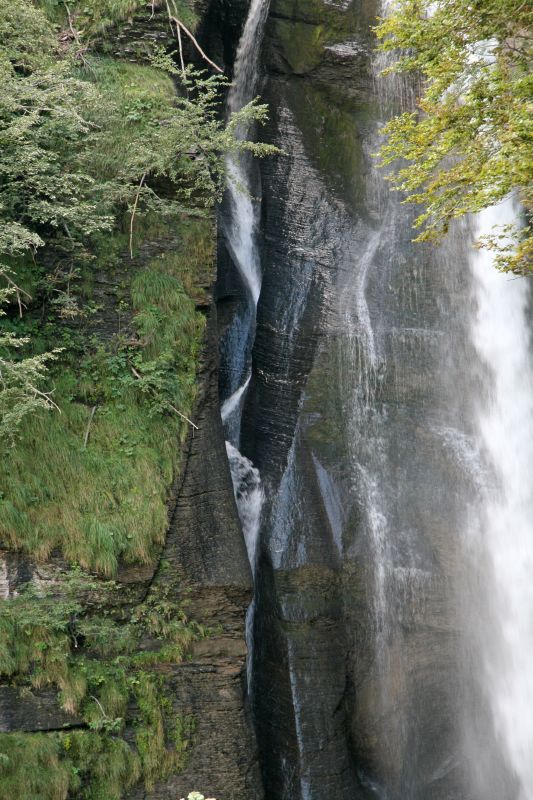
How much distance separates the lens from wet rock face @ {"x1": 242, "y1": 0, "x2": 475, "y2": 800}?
32.7 feet

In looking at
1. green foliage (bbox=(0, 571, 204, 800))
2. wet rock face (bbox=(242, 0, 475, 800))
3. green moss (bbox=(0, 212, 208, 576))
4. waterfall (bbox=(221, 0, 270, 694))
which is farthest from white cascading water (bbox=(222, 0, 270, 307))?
green foliage (bbox=(0, 571, 204, 800))

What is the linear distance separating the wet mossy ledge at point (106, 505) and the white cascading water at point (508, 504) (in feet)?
15.8

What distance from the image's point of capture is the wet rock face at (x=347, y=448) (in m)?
9.97

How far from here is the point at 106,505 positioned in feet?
26.9

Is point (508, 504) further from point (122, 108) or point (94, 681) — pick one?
point (122, 108)

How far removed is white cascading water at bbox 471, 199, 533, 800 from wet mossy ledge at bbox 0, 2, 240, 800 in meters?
4.83

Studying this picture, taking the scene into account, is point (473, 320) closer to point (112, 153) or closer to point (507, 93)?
point (507, 93)

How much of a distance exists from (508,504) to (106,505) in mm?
6209

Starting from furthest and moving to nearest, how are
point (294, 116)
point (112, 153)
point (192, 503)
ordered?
point (294, 116) < point (112, 153) < point (192, 503)

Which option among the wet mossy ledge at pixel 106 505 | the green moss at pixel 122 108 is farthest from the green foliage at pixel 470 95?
the green moss at pixel 122 108

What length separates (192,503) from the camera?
28.2 ft

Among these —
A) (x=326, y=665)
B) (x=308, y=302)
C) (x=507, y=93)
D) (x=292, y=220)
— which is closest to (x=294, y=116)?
(x=292, y=220)

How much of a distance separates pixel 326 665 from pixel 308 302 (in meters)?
5.42

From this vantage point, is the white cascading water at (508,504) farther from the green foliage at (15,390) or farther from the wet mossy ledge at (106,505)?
the green foliage at (15,390)
